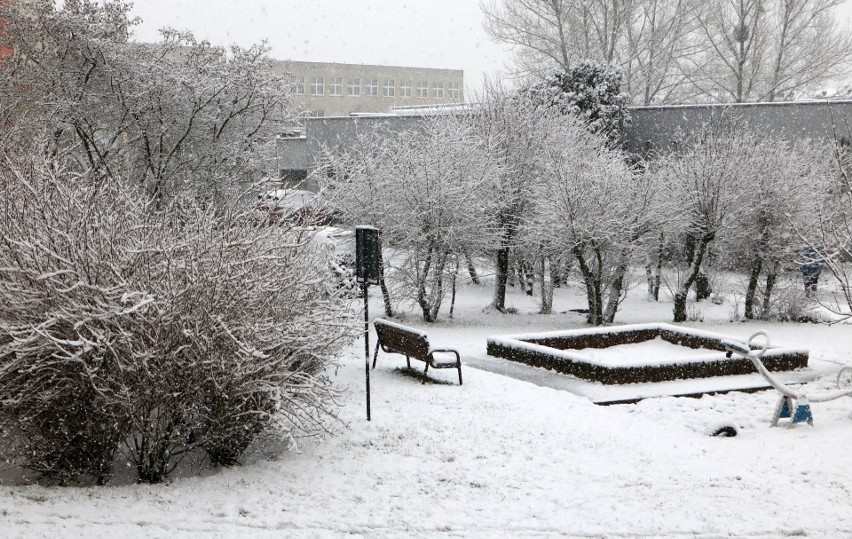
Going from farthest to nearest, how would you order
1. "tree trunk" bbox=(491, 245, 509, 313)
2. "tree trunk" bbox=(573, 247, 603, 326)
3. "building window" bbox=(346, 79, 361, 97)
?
"building window" bbox=(346, 79, 361, 97) < "tree trunk" bbox=(491, 245, 509, 313) < "tree trunk" bbox=(573, 247, 603, 326)

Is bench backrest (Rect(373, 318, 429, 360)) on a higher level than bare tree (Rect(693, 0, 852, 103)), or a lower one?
lower

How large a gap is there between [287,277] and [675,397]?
20.8ft

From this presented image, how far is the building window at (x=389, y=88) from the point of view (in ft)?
273

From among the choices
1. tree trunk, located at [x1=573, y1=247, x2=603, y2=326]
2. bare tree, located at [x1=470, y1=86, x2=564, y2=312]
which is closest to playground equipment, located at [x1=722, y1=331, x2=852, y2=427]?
tree trunk, located at [x1=573, y1=247, x2=603, y2=326]

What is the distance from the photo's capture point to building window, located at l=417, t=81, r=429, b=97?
283ft

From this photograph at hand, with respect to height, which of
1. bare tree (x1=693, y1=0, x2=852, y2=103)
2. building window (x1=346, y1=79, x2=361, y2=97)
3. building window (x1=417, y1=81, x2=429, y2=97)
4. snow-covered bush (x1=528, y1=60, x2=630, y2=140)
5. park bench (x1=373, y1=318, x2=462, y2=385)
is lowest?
park bench (x1=373, y1=318, x2=462, y2=385)

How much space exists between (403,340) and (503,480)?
482cm

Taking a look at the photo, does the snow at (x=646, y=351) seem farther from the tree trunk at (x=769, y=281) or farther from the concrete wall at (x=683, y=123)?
the concrete wall at (x=683, y=123)

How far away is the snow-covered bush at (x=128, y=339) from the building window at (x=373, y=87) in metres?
76.6

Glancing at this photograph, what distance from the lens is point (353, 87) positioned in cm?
8119

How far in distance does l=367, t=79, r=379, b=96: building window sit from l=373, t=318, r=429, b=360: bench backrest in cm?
7198

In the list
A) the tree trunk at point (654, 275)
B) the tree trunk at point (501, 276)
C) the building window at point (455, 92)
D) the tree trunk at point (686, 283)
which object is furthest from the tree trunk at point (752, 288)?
the building window at point (455, 92)

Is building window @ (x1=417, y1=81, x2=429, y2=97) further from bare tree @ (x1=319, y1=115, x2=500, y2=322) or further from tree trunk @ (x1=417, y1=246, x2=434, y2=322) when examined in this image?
tree trunk @ (x1=417, y1=246, x2=434, y2=322)

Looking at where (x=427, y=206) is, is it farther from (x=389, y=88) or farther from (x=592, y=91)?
(x=389, y=88)
